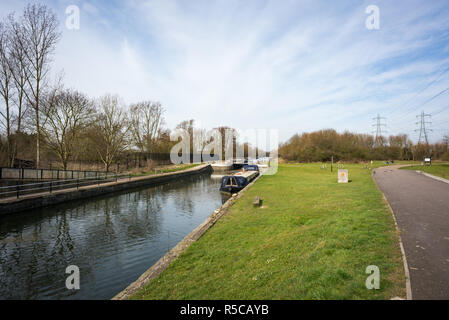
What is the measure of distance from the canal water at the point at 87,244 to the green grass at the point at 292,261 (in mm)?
1967

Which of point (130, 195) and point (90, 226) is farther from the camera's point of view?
point (130, 195)

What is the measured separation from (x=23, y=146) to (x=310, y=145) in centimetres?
5081

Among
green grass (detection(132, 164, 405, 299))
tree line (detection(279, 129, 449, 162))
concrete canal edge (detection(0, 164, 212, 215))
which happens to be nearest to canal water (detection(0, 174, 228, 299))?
concrete canal edge (detection(0, 164, 212, 215))

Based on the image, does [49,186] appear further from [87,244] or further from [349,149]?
[349,149]

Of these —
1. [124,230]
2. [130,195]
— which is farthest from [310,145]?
[124,230]

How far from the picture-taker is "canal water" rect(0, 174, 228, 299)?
231 inches

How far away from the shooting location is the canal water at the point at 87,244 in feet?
19.3

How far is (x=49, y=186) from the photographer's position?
48.2 feet

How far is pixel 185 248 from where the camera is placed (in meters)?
6.84

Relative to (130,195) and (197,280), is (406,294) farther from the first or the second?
(130,195)

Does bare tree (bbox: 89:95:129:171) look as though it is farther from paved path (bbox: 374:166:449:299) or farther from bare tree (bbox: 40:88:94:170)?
paved path (bbox: 374:166:449:299)

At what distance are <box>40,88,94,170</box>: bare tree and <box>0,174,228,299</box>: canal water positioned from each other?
449 inches

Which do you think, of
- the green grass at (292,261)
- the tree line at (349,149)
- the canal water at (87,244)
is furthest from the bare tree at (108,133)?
the tree line at (349,149)

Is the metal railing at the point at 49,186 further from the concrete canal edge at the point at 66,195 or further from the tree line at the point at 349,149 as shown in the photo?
the tree line at the point at 349,149
